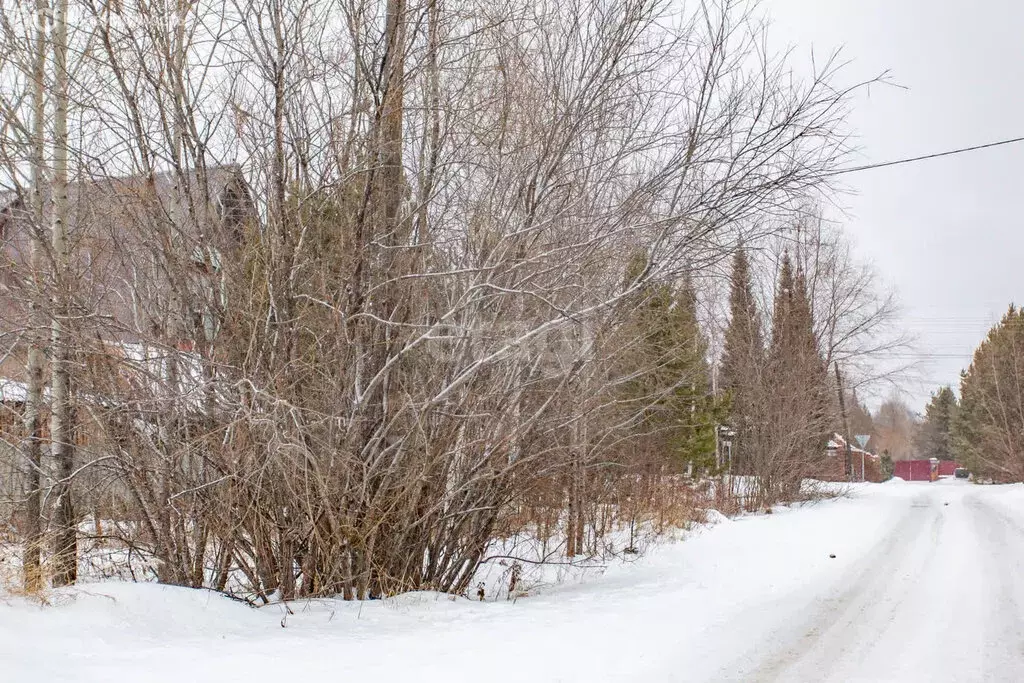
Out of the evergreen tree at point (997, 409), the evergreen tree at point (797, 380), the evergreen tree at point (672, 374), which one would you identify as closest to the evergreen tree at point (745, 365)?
the evergreen tree at point (797, 380)

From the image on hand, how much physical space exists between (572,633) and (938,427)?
273 ft

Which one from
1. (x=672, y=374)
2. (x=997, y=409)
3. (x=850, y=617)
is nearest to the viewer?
(x=850, y=617)

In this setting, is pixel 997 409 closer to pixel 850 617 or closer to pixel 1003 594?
pixel 1003 594

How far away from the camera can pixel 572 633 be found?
6.41 metres

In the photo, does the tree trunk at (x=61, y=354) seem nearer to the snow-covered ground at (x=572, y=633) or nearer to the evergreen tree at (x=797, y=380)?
the snow-covered ground at (x=572, y=633)

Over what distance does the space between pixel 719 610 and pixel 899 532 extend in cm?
911

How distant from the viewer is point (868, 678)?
534cm

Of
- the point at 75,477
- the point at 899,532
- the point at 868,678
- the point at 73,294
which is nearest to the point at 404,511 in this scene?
the point at 75,477

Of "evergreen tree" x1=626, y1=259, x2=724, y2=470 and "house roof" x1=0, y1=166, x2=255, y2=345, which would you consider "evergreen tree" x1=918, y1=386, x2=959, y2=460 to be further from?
"house roof" x1=0, y1=166, x2=255, y2=345

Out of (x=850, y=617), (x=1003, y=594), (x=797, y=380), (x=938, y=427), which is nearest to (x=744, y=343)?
(x=797, y=380)

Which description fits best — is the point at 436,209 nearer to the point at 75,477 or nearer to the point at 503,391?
the point at 503,391

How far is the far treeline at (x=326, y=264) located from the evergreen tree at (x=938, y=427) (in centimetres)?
7149

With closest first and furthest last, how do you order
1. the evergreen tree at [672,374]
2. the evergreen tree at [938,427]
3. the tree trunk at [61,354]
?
the tree trunk at [61,354] → the evergreen tree at [672,374] → the evergreen tree at [938,427]

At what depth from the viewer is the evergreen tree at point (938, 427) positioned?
2908 inches
